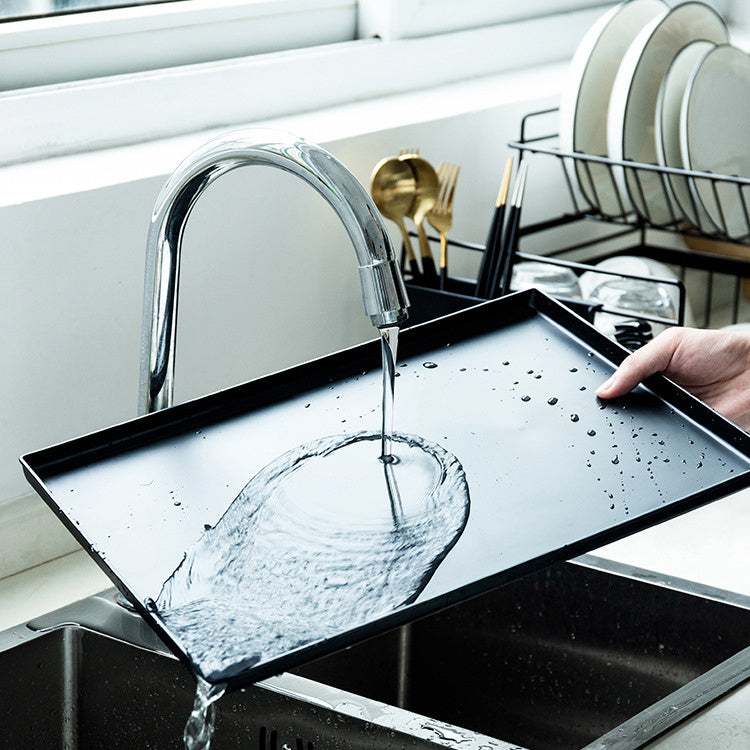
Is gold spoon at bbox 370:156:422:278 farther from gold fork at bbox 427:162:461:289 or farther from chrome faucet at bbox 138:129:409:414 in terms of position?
chrome faucet at bbox 138:129:409:414

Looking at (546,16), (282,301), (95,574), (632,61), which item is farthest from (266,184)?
(546,16)

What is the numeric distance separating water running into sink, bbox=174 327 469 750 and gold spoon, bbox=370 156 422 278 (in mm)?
506

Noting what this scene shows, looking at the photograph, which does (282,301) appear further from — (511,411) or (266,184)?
(511,411)

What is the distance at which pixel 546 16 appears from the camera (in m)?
1.91

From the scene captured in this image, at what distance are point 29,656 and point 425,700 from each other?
0.39 m

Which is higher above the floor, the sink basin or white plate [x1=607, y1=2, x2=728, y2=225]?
white plate [x1=607, y1=2, x2=728, y2=225]

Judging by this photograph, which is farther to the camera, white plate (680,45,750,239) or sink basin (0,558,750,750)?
white plate (680,45,750,239)

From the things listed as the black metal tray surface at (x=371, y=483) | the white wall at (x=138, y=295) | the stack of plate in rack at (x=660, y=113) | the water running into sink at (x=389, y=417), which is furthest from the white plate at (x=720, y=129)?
the water running into sink at (x=389, y=417)

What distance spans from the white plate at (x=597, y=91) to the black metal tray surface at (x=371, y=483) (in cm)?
61

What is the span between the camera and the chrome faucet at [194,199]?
82cm

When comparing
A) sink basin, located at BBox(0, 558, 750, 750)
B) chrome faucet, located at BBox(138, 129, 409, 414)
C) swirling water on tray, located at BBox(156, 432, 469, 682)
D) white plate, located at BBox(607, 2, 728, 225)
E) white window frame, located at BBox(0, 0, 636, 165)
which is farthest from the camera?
white plate, located at BBox(607, 2, 728, 225)

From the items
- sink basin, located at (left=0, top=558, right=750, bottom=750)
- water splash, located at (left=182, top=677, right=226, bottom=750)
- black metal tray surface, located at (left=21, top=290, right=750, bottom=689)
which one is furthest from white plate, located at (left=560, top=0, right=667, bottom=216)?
water splash, located at (left=182, top=677, right=226, bottom=750)

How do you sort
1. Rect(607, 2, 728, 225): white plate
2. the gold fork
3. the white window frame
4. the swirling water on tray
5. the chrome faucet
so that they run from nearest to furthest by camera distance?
the swirling water on tray < the chrome faucet < the white window frame < the gold fork < Rect(607, 2, 728, 225): white plate

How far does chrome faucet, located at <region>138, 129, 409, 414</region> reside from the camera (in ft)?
2.69
